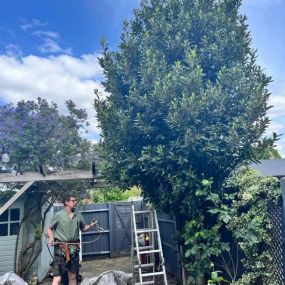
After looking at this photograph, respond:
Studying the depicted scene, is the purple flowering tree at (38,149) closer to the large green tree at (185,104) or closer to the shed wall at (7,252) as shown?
the shed wall at (7,252)

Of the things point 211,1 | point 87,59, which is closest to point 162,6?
point 211,1

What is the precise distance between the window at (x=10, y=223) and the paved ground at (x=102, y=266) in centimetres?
142

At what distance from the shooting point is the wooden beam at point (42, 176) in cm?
548

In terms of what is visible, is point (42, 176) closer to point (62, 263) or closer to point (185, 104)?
point (62, 263)

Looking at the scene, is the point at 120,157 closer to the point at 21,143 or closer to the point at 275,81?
the point at 275,81

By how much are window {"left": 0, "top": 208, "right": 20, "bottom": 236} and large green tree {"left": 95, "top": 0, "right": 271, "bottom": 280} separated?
11.2 ft

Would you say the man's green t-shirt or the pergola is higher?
the pergola

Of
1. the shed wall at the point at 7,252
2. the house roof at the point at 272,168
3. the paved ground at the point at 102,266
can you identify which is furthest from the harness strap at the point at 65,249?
the house roof at the point at 272,168

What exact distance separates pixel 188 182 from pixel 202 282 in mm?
1634

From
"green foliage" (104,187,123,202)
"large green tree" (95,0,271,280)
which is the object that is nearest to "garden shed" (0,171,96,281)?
"large green tree" (95,0,271,280)

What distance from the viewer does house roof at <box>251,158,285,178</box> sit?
20.7 feet

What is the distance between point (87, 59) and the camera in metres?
9.72

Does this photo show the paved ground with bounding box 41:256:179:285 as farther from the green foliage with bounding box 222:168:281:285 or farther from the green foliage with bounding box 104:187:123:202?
the green foliage with bounding box 222:168:281:285

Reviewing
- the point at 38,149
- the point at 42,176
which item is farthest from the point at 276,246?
the point at 38,149
